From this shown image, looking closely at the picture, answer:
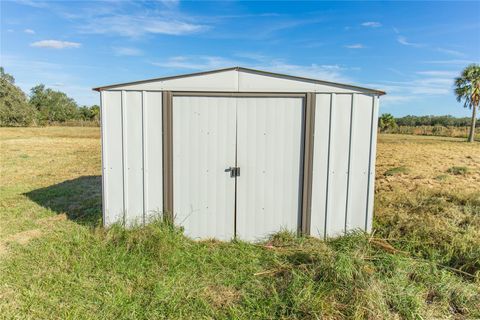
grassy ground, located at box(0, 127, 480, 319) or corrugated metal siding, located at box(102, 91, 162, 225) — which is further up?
corrugated metal siding, located at box(102, 91, 162, 225)

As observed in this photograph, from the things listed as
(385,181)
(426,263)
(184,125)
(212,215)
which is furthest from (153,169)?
(385,181)

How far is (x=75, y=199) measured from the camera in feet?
20.5

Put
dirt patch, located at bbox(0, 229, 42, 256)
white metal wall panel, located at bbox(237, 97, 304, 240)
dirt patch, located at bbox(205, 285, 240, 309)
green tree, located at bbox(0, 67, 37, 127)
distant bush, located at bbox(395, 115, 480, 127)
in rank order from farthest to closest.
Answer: distant bush, located at bbox(395, 115, 480, 127) → green tree, located at bbox(0, 67, 37, 127) → white metal wall panel, located at bbox(237, 97, 304, 240) → dirt patch, located at bbox(0, 229, 42, 256) → dirt patch, located at bbox(205, 285, 240, 309)

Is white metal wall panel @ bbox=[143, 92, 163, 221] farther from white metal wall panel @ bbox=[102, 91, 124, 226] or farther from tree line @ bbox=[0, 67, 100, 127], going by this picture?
tree line @ bbox=[0, 67, 100, 127]

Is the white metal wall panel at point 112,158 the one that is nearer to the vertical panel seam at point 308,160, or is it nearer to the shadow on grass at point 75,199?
the shadow on grass at point 75,199

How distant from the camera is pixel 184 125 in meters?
4.20

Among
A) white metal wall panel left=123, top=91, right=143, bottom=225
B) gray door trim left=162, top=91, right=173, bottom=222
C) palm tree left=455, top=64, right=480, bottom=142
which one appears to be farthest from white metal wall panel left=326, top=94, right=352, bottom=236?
palm tree left=455, top=64, right=480, bottom=142

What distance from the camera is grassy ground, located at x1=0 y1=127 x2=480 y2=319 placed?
106 inches

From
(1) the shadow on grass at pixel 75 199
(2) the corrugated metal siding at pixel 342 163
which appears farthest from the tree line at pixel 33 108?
(2) the corrugated metal siding at pixel 342 163

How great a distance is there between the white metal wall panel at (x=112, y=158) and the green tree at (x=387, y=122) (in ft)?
132

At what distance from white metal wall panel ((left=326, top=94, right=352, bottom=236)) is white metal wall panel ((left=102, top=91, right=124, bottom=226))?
2.78m

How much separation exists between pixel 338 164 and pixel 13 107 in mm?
39892

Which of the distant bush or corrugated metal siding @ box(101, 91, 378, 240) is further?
the distant bush

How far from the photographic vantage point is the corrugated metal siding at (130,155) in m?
4.16
